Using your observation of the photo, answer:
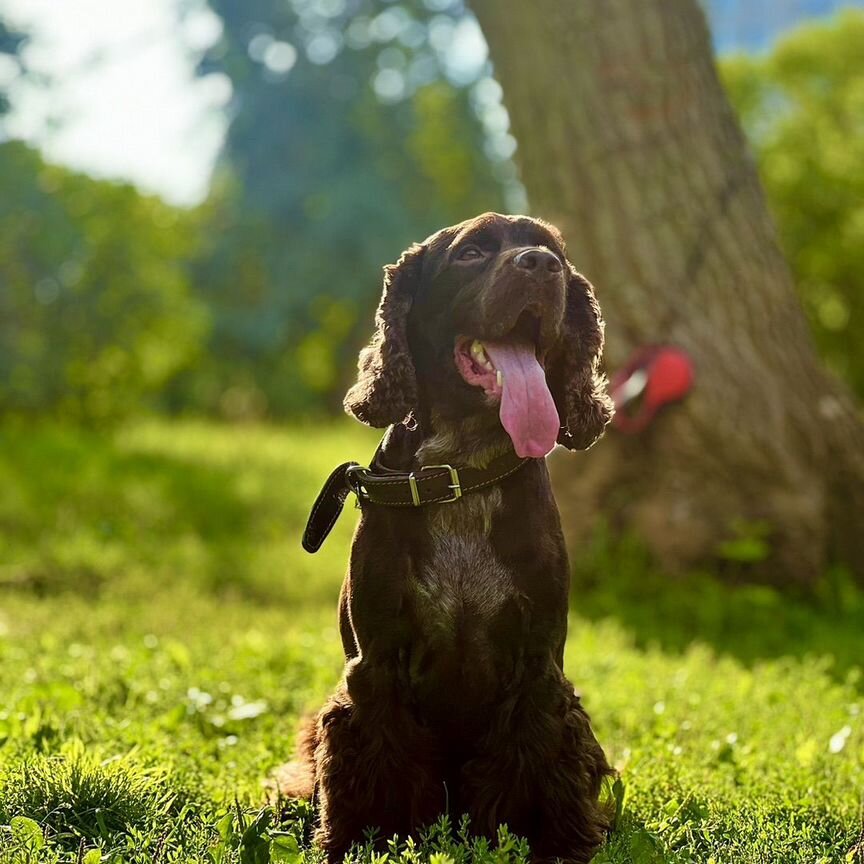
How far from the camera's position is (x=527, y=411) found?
10.7 ft

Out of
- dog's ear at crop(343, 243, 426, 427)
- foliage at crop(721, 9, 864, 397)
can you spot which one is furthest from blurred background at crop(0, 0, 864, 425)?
dog's ear at crop(343, 243, 426, 427)

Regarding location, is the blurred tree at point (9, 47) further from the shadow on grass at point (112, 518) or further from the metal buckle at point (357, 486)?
the metal buckle at point (357, 486)

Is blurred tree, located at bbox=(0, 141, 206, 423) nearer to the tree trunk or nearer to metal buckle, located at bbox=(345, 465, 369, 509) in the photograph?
the tree trunk

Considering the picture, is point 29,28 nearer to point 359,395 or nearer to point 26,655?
point 26,655

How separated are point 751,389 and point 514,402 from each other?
4.84m

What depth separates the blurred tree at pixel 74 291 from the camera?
13422 millimetres

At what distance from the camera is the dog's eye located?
350 centimetres

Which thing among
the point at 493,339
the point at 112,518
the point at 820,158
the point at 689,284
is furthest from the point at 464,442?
the point at 820,158

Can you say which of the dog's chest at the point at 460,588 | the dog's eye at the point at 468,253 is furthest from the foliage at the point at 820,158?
the dog's chest at the point at 460,588

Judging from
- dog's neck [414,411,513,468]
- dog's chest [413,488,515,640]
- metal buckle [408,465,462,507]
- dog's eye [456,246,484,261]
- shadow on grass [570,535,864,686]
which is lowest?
shadow on grass [570,535,864,686]

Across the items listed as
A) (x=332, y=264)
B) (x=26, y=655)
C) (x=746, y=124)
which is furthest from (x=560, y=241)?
(x=332, y=264)

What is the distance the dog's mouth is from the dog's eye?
0.23 meters

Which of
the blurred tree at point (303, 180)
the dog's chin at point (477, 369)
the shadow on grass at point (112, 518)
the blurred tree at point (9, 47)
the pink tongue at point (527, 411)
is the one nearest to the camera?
the pink tongue at point (527, 411)

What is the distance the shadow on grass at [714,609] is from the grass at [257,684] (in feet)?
0.05
